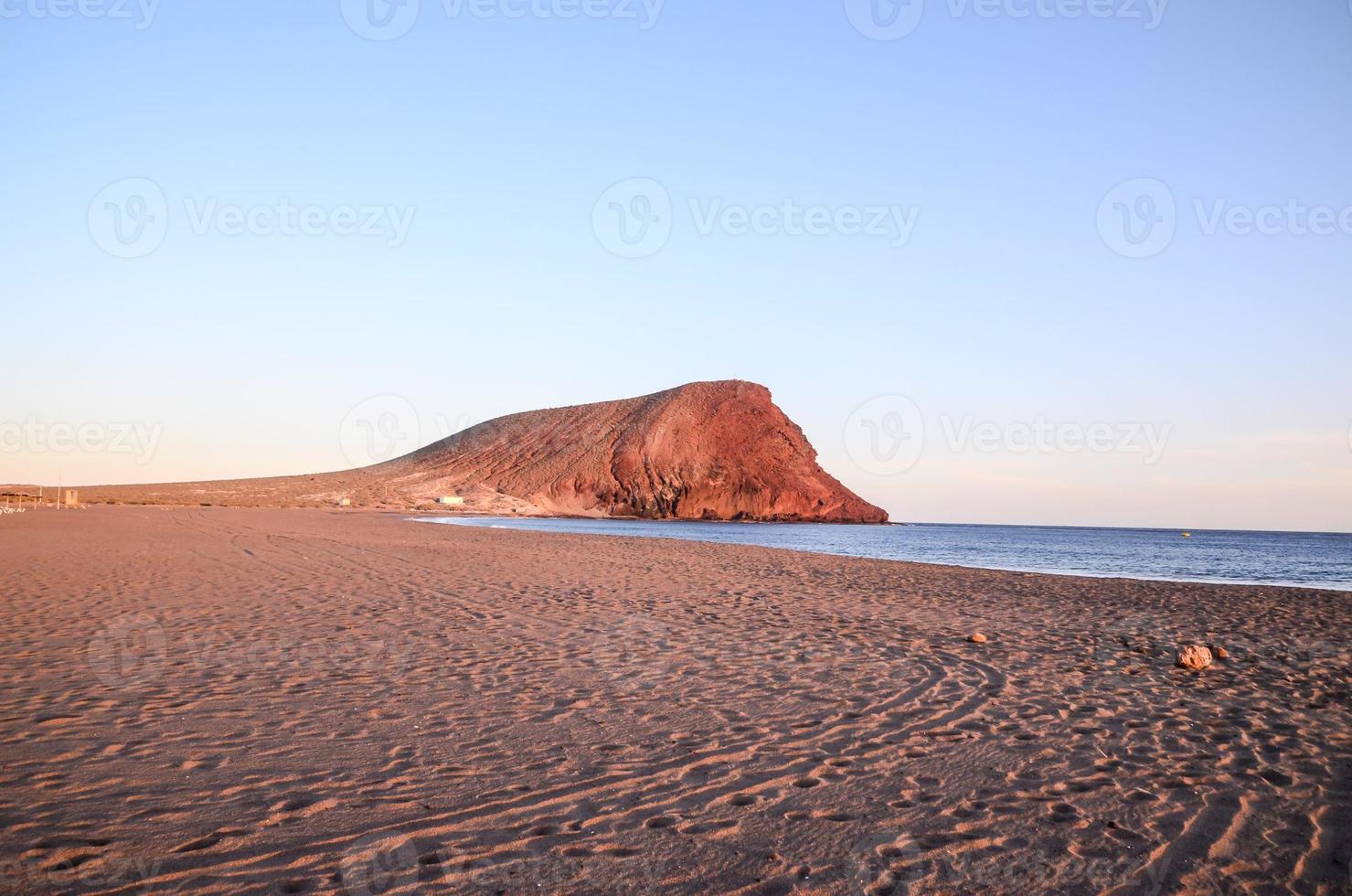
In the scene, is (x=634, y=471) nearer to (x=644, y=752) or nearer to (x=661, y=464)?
(x=661, y=464)

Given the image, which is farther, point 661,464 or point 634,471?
point 661,464

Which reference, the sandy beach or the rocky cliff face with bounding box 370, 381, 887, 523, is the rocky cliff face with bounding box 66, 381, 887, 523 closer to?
the rocky cliff face with bounding box 370, 381, 887, 523

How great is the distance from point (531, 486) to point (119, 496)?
147ft

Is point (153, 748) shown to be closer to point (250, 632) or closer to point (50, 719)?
point (50, 719)

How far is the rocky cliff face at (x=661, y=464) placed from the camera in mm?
108438

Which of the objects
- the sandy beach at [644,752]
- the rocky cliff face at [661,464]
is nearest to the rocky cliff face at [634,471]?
the rocky cliff face at [661,464]

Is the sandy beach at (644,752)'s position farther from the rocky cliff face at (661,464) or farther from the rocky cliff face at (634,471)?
the rocky cliff face at (661,464)

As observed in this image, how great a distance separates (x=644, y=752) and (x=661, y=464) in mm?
106527

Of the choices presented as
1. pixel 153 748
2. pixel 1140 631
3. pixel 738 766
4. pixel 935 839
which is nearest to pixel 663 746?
pixel 738 766

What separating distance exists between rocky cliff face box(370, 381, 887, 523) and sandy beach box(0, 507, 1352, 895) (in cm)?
9225

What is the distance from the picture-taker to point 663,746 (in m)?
5.68

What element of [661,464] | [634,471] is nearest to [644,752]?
[634,471]

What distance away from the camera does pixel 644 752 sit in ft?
18.2

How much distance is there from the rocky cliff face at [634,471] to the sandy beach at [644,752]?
88.8 meters
